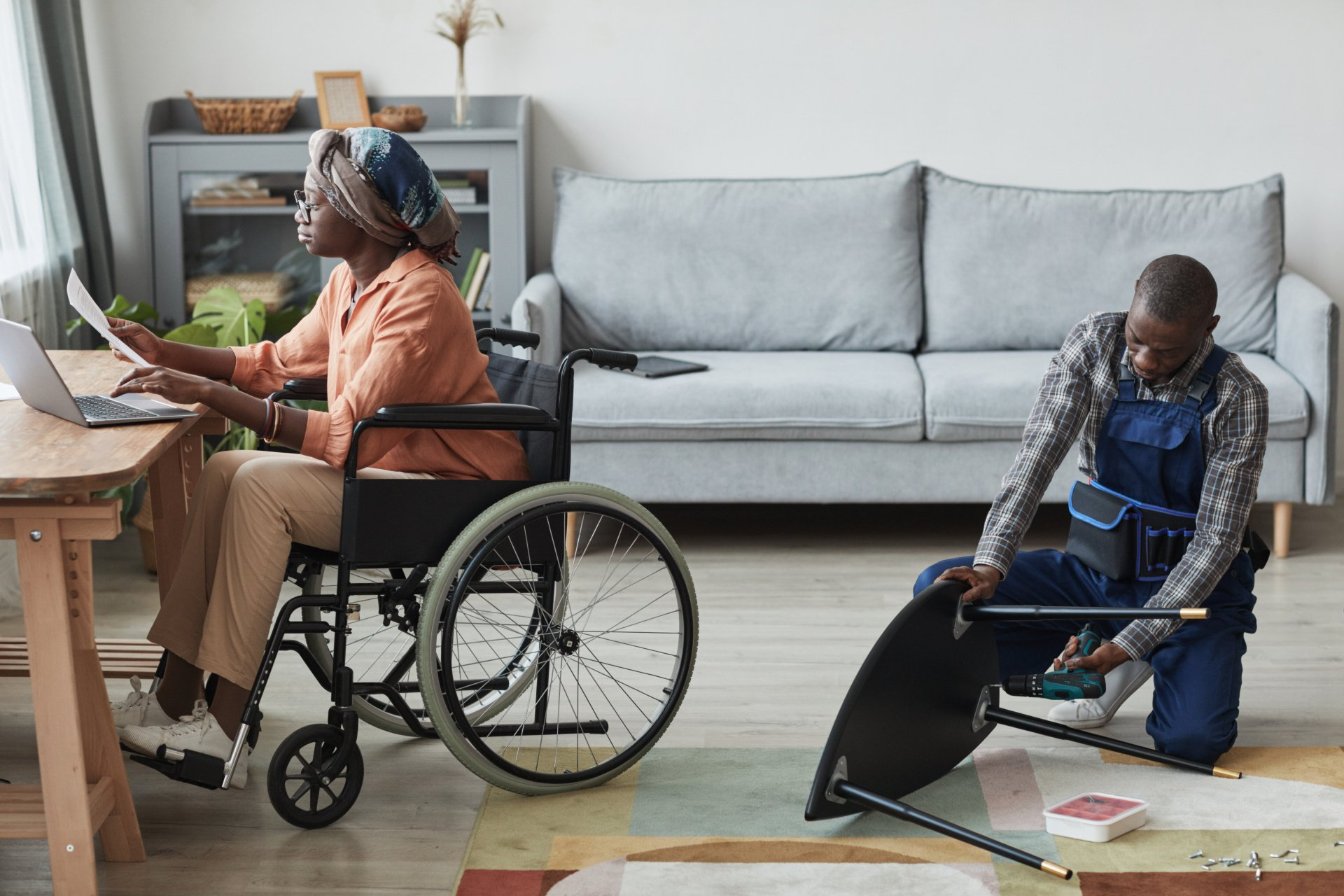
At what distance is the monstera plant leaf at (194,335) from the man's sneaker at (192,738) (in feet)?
4.67

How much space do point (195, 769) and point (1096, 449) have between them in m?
1.48

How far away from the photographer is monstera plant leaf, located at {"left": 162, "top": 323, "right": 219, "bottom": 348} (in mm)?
3154

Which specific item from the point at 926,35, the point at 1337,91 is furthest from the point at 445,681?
the point at 1337,91

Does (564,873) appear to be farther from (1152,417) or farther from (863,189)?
(863,189)

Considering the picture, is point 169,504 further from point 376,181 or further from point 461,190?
point 461,190

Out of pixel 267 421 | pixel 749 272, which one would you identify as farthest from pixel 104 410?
pixel 749 272

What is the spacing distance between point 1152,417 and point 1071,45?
218cm

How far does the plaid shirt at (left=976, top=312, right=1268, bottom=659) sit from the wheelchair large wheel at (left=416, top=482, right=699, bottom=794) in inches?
Result: 21.4

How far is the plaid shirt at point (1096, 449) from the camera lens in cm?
211

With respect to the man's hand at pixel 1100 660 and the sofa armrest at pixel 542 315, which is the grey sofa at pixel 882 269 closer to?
the sofa armrest at pixel 542 315

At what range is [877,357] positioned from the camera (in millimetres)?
3689

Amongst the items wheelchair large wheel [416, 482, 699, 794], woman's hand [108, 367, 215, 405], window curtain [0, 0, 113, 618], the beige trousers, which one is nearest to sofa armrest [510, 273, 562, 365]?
wheelchair large wheel [416, 482, 699, 794]

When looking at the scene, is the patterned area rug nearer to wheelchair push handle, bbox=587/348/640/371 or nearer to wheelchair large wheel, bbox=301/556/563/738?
wheelchair large wheel, bbox=301/556/563/738

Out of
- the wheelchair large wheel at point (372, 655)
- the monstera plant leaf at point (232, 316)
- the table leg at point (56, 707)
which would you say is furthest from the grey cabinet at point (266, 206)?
the table leg at point (56, 707)
